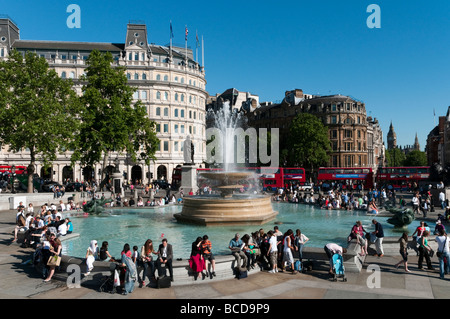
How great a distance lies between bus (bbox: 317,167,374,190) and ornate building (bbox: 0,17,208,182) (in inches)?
Answer: 1086

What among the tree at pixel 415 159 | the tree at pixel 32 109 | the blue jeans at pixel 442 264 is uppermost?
the tree at pixel 32 109

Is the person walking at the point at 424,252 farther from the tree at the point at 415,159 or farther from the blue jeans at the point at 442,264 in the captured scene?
the tree at the point at 415,159

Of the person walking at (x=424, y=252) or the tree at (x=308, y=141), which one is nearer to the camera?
the person walking at (x=424, y=252)

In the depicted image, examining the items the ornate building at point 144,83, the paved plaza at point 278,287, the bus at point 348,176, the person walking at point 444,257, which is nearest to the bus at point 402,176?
the bus at point 348,176

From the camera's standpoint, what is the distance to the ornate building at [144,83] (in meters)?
62.0

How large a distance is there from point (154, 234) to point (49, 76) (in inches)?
929

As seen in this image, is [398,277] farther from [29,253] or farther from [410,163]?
[410,163]

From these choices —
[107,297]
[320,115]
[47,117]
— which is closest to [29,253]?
[107,297]

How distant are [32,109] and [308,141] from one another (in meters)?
50.5

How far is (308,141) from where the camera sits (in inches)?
2729

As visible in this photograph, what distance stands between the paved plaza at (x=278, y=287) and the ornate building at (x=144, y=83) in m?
53.6

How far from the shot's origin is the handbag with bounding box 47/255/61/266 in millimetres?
10633

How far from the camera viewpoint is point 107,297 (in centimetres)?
925

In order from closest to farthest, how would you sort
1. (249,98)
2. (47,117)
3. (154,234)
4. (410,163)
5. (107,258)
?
(107,258), (154,234), (47,117), (249,98), (410,163)
